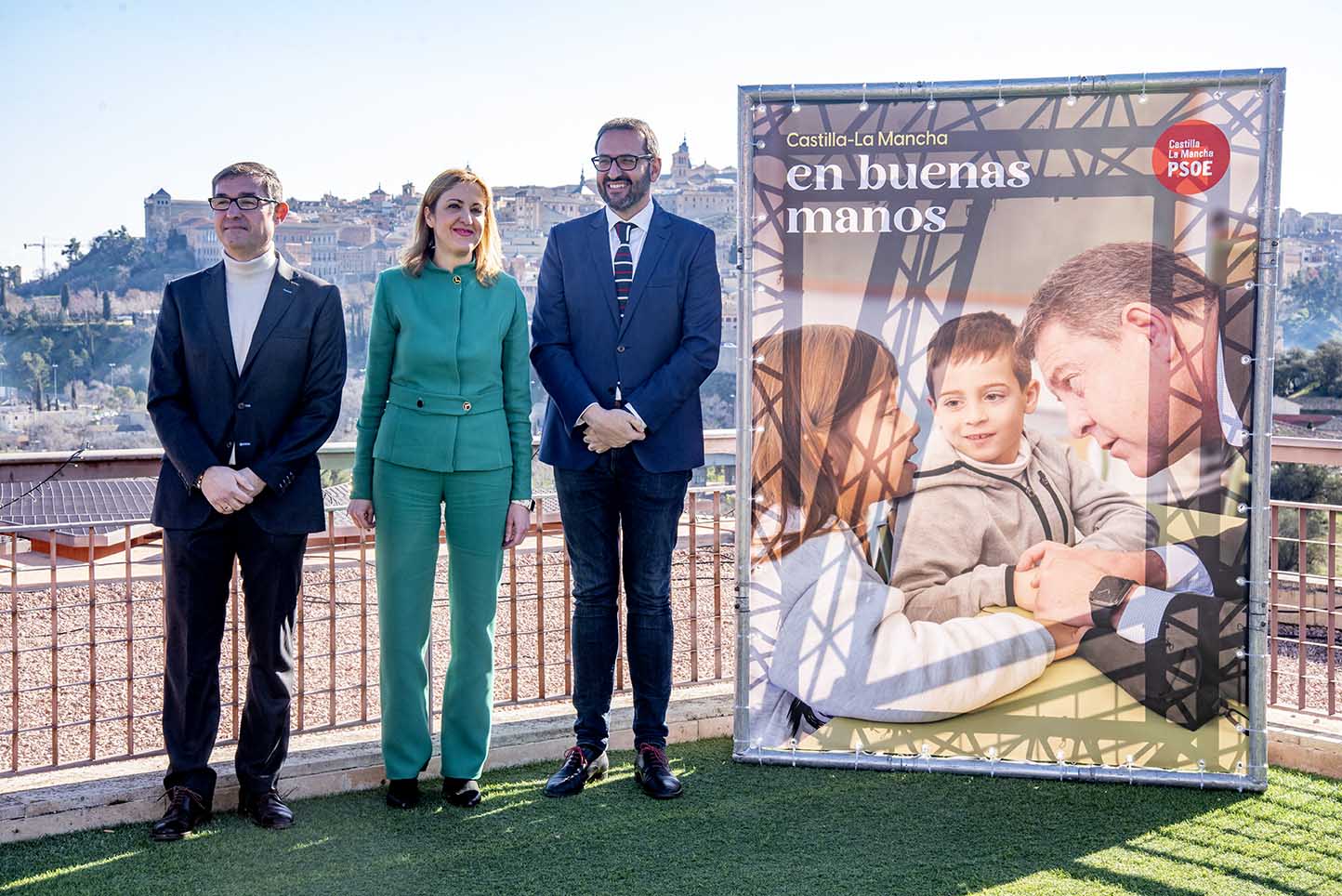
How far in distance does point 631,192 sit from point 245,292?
994 mm

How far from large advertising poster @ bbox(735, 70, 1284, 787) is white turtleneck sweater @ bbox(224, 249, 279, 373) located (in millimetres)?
1249

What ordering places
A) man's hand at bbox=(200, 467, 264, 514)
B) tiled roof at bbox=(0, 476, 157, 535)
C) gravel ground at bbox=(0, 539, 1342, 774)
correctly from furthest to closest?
tiled roof at bbox=(0, 476, 157, 535)
gravel ground at bbox=(0, 539, 1342, 774)
man's hand at bbox=(200, 467, 264, 514)

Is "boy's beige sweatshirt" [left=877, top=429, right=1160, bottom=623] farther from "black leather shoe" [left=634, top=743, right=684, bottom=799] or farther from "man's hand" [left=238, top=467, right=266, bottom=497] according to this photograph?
"man's hand" [left=238, top=467, right=266, bottom=497]

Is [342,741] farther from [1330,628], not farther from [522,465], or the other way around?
[1330,628]

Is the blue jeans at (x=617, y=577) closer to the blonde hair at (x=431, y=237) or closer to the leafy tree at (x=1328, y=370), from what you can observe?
the blonde hair at (x=431, y=237)

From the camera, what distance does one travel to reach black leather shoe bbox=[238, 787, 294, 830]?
2.99m

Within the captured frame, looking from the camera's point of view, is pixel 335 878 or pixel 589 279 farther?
pixel 589 279

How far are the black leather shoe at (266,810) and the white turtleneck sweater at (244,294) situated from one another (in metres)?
1.06

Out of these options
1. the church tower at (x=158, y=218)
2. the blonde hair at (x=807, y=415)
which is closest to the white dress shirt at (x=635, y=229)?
the blonde hair at (x=807, y=415)

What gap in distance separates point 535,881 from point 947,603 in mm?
1328

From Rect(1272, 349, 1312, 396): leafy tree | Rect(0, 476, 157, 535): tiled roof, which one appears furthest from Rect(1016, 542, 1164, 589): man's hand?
Rect(1272, 349, 1312, 396): leafy tree

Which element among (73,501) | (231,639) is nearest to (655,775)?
(231,639)

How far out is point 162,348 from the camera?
9.59 ft

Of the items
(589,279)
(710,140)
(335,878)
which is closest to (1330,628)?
(589,279)
